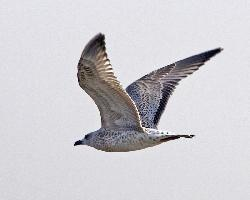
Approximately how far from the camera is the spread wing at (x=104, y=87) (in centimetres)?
1272

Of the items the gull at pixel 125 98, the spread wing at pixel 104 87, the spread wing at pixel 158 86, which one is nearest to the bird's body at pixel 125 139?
the gull at pixel 125 98

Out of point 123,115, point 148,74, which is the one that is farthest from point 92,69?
point 148,74

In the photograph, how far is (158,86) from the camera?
17.7 meters

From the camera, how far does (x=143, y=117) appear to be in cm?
1619

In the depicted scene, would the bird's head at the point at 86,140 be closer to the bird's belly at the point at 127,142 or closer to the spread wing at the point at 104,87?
the bird's belly at the point at 127,142

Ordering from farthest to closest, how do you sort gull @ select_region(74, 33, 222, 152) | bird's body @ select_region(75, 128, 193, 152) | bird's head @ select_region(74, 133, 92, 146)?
bird's head @ select_region(74, 133, 92, 146), bird's body @ select_region(75, 128, 193, 152), gull @ select_region(74, 33, 222, 152)

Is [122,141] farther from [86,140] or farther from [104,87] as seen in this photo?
[104,87]

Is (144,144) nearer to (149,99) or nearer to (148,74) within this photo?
(149,99)

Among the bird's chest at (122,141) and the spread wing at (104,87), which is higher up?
the spread wing at (104,87)

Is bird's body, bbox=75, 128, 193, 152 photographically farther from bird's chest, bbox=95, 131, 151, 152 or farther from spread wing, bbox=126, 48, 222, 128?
spread wing, bbox=126, 48, 222, 128

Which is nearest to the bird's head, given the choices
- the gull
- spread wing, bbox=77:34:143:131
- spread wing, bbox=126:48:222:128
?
the gull

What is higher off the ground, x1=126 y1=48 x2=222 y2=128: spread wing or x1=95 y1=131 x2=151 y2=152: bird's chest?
x1=126 y1=48 x2=222 y2=128: spread wing

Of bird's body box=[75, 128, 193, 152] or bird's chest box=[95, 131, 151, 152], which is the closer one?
bird's body box=[75, 128, 193, 152]

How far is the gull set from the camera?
13.0m
